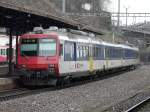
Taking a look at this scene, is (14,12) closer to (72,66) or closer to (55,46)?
(55,46)

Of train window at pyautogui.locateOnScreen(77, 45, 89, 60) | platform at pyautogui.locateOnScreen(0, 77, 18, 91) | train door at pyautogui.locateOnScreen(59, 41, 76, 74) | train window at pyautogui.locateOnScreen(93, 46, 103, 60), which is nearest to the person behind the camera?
platform at pyautogui.locateOnScreen(0, 77, 18, 91)

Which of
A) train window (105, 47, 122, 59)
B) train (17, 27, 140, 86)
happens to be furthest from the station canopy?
train window (105, 47, 122, 59)

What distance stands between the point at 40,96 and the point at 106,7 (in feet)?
283

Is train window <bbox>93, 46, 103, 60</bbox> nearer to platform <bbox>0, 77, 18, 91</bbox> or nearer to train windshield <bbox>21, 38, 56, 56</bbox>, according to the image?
platform <bbox>0, 77, 18, 91</bbox>

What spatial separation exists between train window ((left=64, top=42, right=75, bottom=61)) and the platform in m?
3.00

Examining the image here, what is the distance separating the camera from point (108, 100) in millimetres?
17547

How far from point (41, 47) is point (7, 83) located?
2540 millimetres

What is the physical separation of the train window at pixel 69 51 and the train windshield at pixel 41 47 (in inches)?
37.8

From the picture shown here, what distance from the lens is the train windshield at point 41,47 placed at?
2245cm

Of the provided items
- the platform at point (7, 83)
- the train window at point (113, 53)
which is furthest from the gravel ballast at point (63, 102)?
the train window at point (113, 53)

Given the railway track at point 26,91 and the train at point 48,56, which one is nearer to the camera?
the railway track at point 26,91

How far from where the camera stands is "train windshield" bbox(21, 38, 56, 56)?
73.7 ft

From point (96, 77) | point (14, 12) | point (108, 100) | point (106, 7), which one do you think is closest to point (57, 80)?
point (14, 12)

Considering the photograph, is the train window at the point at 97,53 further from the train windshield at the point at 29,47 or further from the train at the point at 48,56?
the train windshield at the point at 29,47
